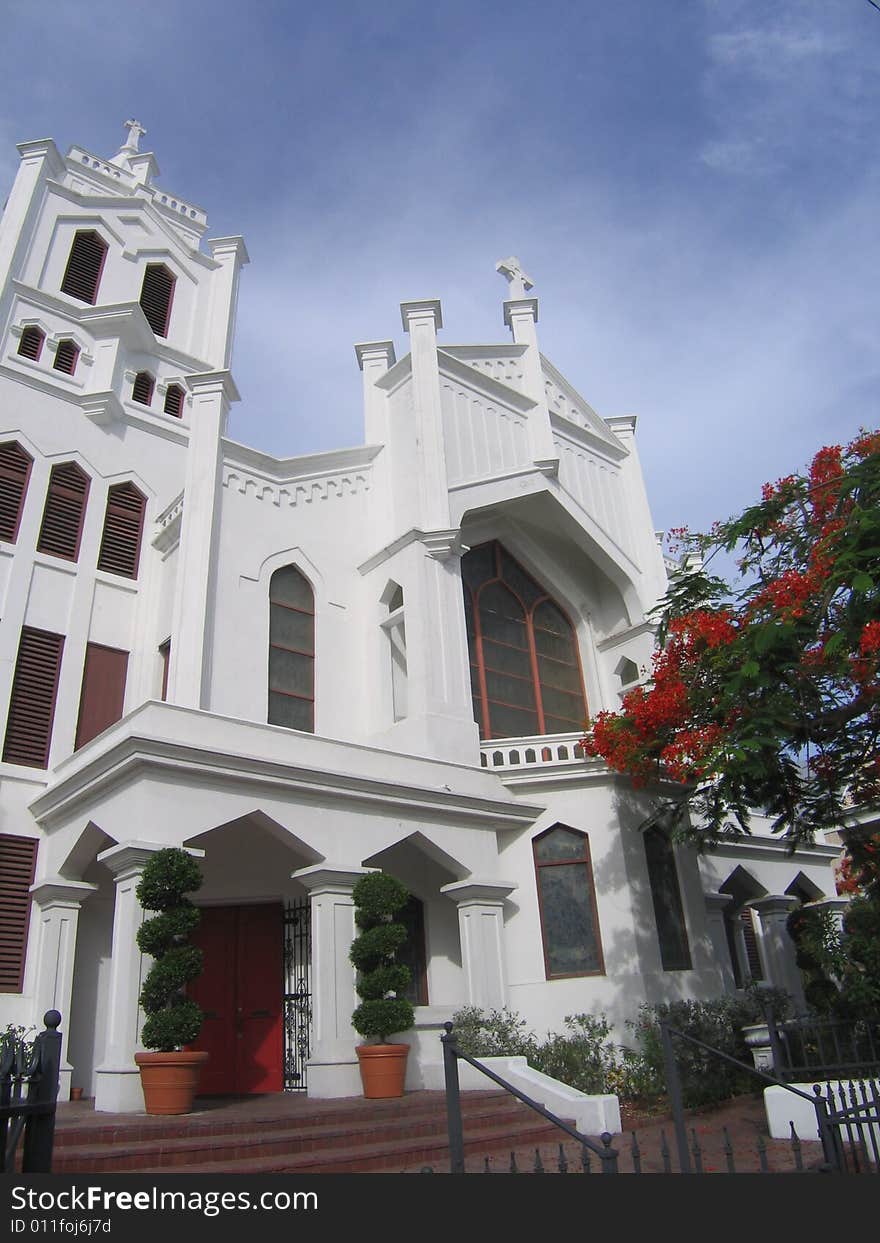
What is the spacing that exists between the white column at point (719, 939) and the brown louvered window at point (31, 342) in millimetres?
15620

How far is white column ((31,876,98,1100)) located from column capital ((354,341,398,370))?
1147 cm

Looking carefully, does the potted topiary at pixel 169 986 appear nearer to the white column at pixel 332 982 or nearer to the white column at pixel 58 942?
→ the white column at pixel 332 982

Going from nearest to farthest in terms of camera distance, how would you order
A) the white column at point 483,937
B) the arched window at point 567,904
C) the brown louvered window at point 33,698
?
the white column at point 483,937 → the arched window at point 567,904 → the brown louvered window at point 33,698

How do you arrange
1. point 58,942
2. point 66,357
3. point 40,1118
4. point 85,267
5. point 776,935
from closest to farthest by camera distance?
point 40,1118
point 58,942
point 66,357
point 776,935
point 85,267

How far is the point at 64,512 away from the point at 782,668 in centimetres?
1211

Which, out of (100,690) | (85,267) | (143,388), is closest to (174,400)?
(143,388)

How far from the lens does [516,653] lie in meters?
18.2

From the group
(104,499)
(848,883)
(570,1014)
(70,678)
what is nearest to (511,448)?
(104,499)

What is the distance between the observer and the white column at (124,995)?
9.44 meters

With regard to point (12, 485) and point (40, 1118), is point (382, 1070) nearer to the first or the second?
point (40, 1118)

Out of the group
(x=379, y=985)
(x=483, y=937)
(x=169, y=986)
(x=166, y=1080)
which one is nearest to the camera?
(x=166, y=1080)

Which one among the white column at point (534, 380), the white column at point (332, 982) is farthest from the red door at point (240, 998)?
the white column at point (534, 380)

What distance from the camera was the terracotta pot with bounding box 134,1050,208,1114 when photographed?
917 centimetres

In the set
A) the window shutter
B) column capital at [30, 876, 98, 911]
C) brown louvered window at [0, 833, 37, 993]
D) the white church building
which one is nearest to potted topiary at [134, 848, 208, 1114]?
the white church building
